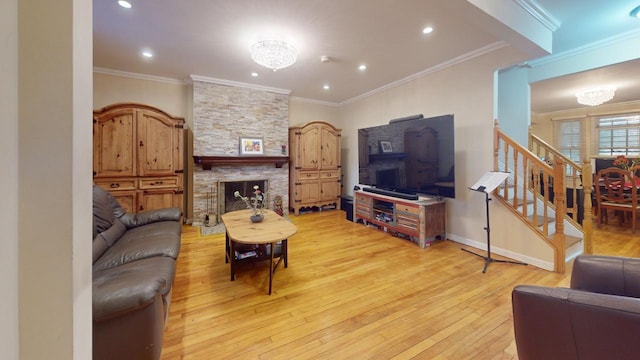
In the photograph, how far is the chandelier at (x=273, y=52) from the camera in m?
2.75

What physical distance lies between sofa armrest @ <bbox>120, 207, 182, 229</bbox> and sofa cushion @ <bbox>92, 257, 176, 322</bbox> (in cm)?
137

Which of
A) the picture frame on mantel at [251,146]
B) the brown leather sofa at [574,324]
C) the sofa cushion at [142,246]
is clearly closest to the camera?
the brown leather sofa at [574,324]

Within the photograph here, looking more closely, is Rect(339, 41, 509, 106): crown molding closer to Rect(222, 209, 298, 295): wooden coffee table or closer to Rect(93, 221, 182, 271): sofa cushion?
Rect(222, 209, 298, 295): wooden coffee table

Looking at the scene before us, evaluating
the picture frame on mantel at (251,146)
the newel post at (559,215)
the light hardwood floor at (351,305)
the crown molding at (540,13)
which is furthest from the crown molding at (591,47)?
the picture frame on mantel at (251,146)

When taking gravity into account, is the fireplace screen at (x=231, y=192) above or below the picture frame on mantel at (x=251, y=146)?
below

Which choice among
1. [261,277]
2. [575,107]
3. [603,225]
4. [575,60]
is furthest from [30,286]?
[575,107]

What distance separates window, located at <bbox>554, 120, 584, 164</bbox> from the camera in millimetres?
6742

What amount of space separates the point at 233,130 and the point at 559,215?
4967 millimetres

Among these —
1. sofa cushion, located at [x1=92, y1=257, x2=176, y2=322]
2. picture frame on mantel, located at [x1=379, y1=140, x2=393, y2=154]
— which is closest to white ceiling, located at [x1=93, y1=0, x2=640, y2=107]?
picture frame on mantel, located at [x1=379, y1=140, x2=393, y2=154]

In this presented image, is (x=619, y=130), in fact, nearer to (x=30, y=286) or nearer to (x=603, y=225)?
(x=603, y=225)

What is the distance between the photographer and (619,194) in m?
4.12

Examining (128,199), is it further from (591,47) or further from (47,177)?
(591,47)

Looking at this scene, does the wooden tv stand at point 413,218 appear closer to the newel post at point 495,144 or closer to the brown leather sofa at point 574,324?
the newel post at point 495,144

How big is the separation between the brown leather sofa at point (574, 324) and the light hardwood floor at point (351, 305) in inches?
31.0
